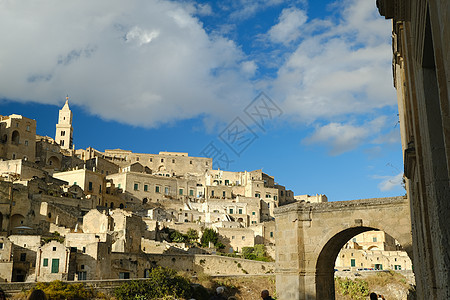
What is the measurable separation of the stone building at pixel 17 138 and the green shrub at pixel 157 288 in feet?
113

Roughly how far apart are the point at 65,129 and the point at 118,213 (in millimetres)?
46023

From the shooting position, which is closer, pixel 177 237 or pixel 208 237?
pixel 177 237

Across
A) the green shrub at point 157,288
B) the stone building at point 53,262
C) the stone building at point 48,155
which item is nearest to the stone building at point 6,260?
the stone building at point 53,262

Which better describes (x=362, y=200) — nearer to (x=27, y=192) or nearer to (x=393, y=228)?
(x=393, y=228)

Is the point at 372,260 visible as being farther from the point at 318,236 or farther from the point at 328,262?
the point at 318,236

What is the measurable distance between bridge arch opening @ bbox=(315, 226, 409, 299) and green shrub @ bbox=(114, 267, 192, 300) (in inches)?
662

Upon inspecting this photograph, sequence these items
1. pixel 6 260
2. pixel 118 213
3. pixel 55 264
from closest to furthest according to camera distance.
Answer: pixel 6 260 < pixel 55 264 < pixel 118 213

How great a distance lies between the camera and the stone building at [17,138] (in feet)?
189

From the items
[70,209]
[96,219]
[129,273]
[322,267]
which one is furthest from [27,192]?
[322,267]

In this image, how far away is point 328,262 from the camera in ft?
48.8

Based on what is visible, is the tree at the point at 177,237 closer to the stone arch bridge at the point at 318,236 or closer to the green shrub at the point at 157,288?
the green shrub at the point at 157,288

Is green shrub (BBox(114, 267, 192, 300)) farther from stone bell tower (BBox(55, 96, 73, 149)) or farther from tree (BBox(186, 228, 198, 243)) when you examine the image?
stone bell tower (BBox(55, 96, 73, 149))

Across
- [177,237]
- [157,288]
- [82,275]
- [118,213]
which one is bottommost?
[157,288]

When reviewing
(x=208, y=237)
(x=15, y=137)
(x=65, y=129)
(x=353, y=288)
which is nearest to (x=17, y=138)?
(x=15, y=137)
